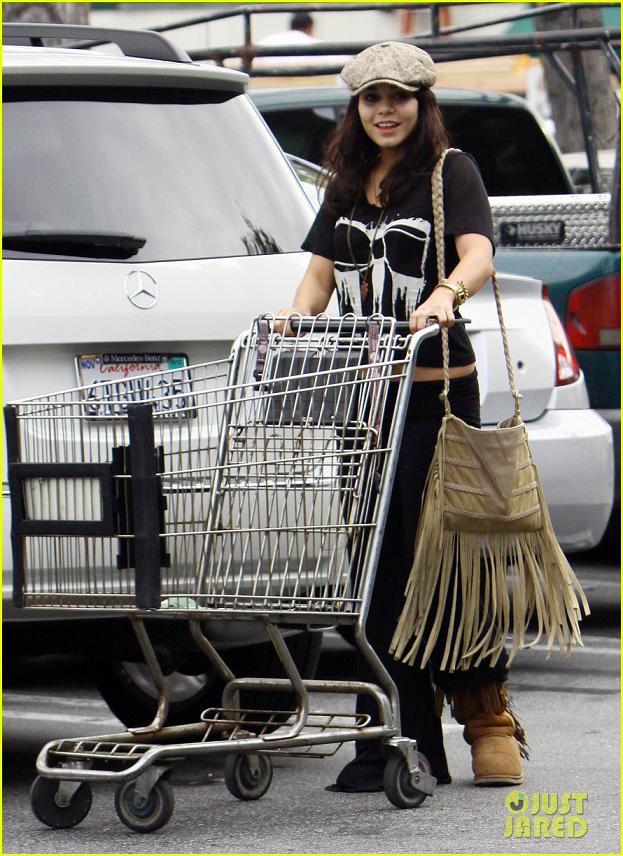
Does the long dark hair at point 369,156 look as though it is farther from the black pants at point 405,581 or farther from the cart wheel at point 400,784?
the cart wheel at point 400,784

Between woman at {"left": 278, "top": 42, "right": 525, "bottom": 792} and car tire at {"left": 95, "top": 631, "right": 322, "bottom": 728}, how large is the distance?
52 centimetres

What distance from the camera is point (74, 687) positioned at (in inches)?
→ 267

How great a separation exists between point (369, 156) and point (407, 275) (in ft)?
1.21

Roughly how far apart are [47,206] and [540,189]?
17.1ft

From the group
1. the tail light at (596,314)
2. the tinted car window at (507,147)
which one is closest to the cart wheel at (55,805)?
the tail light at (596,314)

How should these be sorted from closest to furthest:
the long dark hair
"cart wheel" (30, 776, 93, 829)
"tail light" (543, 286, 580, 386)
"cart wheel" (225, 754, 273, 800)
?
"cart wheel" (30, 776, 93, 829) → the long dark hair → "cart wheel" (225, 754, 273, 800) → "tail light" (543, 286, 580, 386)

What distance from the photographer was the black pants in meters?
4.49

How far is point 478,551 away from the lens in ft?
14.6

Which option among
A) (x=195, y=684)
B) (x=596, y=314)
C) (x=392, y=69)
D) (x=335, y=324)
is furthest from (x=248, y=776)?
(x=596, y=314)

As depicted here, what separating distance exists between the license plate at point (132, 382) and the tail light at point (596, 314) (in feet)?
9.97

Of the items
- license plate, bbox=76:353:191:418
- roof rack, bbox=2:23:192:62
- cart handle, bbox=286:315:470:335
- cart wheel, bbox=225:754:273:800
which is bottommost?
cart wheel, bbox=225:754:273:800

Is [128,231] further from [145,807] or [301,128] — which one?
[301,128]

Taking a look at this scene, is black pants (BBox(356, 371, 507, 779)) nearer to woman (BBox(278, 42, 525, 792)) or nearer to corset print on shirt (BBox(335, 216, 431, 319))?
woman (BBox(278, 42, 525, 792))

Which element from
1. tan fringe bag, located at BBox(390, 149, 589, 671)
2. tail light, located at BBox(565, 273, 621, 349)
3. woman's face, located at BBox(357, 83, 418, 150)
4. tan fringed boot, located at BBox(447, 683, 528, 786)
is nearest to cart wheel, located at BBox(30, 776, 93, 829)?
tan fringe bag, located at BBox(390, 149, 589, 671)
